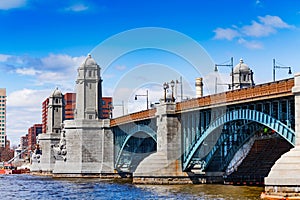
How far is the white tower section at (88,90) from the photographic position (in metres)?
125

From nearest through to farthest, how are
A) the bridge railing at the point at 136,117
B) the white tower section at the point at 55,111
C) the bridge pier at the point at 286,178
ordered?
the bridge pier at the point at 286,178, the bridge railing at the point at 136,117, the white tower section at the point at 55,111

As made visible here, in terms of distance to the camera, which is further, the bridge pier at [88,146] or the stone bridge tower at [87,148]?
the bridge pier at [88,146]

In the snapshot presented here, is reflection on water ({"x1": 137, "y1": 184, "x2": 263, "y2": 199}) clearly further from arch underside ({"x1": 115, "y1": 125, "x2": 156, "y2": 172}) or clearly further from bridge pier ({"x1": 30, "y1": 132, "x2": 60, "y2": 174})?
bridge pier ({"x1": 30, "y1": 132, "x2": 60, "y2": 174})

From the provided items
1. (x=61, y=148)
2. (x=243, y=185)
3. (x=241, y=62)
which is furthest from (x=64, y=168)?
(x=243, y=185)

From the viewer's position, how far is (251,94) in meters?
61.9

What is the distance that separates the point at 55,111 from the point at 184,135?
80.9 meters

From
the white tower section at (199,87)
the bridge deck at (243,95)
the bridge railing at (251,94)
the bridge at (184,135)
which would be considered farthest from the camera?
the white tower section at (199,87)

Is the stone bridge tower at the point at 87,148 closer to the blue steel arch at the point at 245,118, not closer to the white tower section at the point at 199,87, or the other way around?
the white tower section at the point at 199,87

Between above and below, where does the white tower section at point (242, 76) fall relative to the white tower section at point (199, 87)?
above

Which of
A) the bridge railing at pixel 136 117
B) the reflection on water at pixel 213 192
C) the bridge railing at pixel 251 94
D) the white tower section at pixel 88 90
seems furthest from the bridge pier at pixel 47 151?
the reflection on water at pixel 213 192

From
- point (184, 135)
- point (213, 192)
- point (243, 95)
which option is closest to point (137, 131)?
point (184, 135)

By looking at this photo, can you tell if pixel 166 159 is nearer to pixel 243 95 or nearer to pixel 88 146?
pixel 243 95

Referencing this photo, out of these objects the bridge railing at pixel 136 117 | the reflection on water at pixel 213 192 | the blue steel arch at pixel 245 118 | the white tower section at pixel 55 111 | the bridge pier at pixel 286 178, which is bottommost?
the reflection on water at pixel 213 192

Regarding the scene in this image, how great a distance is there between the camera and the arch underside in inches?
4314
